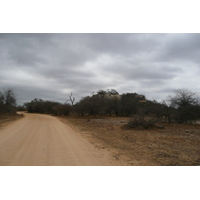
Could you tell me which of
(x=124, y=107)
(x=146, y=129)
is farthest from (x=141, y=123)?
(x=124, y=107)

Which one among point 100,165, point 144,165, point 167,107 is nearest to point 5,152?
point 100,165

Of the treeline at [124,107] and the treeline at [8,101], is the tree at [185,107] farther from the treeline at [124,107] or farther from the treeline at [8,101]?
the treeline at [8,101]

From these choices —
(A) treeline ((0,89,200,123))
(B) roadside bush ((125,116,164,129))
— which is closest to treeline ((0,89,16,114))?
(A) treeline ((0,89,200,123))

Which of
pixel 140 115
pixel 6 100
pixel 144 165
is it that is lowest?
pixel 144 165

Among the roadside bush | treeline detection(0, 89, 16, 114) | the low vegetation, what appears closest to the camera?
the low vegetation

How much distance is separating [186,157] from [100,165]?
3650 mm

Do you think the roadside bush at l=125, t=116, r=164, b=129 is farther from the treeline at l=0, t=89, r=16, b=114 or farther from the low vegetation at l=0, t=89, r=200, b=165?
the treeline at l=0, t=89, r=16, b=114

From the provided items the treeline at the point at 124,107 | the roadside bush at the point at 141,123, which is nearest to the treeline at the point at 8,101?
the treeline at the point at 124,107

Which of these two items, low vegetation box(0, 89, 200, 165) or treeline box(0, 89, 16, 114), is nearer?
low vegetation box(0, 89, 200, 165)

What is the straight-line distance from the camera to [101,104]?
39.8m

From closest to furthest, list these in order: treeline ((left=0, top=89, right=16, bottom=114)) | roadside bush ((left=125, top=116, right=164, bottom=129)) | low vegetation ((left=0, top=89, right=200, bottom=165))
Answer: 1. low vegetation ((left=0, top=89, right=200, bottom=165))
2. roadside bush ((left=125, top=116, right=164, bottom=129))
3. treeline ((left=0, top=89, right=16, bottom=114))

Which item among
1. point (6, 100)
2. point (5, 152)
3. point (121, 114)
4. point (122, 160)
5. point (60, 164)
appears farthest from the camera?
point (121, 114)

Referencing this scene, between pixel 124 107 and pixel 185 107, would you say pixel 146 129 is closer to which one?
pixel 185 107

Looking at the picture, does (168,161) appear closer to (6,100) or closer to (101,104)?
(101,104)
